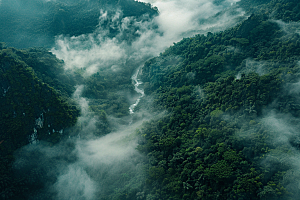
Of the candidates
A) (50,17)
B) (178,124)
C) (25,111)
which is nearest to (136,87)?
(178,124)

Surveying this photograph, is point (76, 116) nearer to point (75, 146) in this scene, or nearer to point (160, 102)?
point (75, 146)

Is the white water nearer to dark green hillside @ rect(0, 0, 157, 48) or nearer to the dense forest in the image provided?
the dense forest

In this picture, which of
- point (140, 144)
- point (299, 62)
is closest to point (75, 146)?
point (140, 144)

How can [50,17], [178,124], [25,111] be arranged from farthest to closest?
[50,17]
[178,124]
[25,111]

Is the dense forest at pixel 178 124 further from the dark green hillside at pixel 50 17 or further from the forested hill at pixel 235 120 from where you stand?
the dark green hillside at pixel 50 17

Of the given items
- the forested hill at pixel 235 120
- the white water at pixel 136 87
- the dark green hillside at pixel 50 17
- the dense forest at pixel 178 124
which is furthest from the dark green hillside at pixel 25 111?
the dark green hillside at pixel 50 17

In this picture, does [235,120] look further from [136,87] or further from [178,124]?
[136,87]
